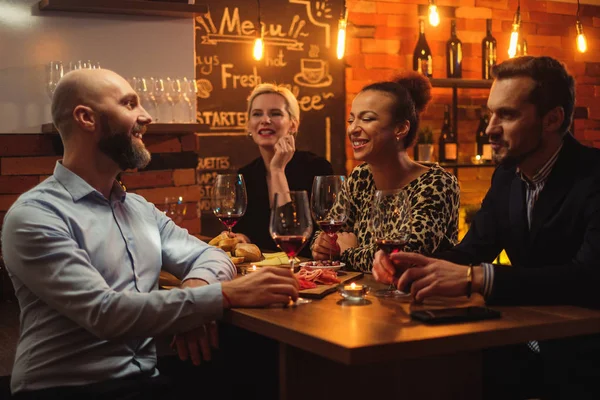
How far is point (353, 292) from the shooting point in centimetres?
197

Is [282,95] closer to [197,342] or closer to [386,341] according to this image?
[197,342]

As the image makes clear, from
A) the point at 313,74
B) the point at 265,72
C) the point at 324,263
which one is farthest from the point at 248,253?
the point at 313,74

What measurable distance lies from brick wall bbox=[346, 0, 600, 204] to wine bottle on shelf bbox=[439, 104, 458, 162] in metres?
0.05

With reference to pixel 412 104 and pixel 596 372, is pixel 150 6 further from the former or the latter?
pixel 596 372

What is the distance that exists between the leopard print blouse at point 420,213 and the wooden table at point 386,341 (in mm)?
386


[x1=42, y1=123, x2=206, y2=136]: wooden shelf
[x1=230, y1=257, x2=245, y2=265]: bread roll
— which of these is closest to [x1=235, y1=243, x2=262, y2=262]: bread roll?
[x1=230, y1=257, x2=245, y2=265]: bread roll

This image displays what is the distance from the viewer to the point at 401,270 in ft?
6.42

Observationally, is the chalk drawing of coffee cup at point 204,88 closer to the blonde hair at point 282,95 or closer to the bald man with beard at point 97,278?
the blonde hair at point 282,95

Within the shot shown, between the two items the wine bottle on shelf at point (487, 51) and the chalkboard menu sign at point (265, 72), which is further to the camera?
the wine bottle on shelf at point (487, 51)

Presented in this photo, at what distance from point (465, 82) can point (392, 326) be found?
14.2ft

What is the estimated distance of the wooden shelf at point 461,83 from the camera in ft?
18.2

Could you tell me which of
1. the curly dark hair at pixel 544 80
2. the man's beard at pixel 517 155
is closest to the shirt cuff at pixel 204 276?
the man's beard at pixel 517 155

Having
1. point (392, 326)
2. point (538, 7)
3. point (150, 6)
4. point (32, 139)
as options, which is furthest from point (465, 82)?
point (392, 326)

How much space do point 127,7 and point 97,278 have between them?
2.32 m
